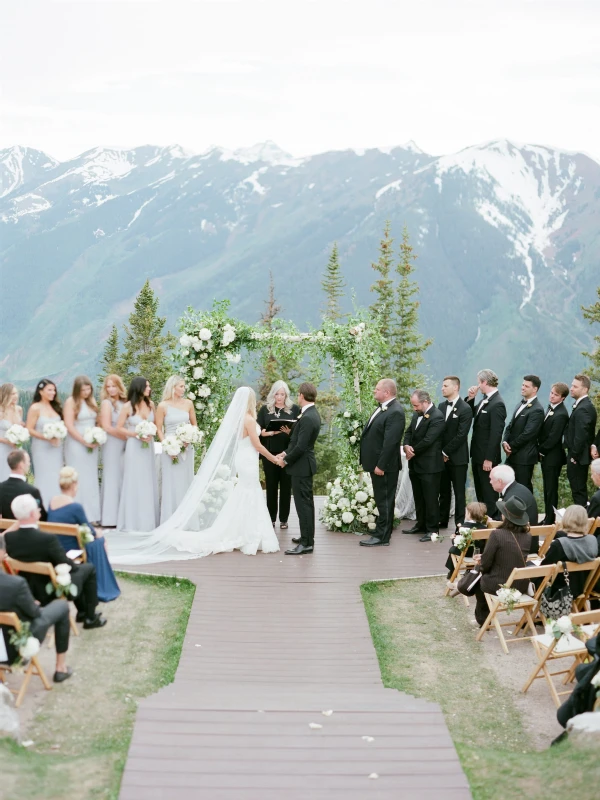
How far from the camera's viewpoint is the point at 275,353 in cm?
1241

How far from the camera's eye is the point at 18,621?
18.8 feet

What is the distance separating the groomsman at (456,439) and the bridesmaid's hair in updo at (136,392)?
3612 mm

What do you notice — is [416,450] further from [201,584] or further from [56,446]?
[56,446]

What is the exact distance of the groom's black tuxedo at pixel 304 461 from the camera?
32.2 feet

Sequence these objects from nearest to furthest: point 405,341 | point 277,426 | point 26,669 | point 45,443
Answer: point 26,669 < point 45,443 < point 277,426 < point 405,341

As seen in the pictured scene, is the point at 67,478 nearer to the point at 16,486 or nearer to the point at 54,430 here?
the point at 16,486

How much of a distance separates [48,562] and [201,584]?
2.43 metres

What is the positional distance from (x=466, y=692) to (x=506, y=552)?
1383 millimetres

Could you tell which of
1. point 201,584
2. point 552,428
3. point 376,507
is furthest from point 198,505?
point 552,428

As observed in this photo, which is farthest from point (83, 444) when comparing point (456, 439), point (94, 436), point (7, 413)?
point (456, 439)

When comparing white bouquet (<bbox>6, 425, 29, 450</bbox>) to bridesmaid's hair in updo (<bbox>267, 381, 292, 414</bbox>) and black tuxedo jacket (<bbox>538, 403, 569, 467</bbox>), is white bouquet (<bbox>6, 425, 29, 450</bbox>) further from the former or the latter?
black tuxedo jacket (<bbox>538, 403, 569, 467</bbox>)

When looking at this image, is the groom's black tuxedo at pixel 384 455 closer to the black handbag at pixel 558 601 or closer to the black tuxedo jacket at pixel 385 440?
the black tuxedo jacket at pixel 385 440

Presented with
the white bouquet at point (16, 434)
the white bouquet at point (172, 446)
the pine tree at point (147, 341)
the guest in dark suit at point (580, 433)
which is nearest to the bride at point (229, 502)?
the white bouquet at point (172, 446)

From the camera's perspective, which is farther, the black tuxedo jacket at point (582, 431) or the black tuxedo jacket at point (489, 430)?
the black tuxedo jacket at point (489, 430)
